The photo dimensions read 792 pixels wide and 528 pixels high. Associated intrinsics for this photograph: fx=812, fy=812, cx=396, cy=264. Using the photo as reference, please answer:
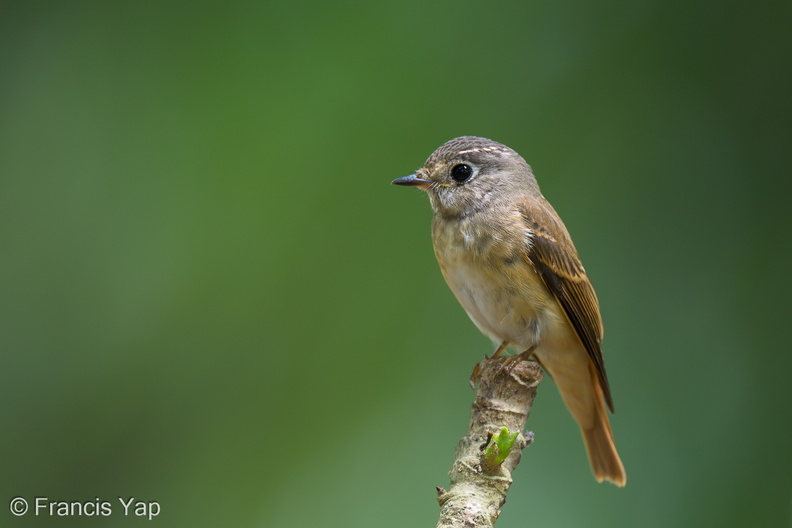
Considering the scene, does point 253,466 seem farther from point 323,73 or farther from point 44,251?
point 323,73

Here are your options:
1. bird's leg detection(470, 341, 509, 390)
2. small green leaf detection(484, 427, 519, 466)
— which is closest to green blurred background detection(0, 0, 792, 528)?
bird's leg detection(470, 341, 509, 390)

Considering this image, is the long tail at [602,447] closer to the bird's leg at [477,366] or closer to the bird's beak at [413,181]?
the bird's leg at [477,366]

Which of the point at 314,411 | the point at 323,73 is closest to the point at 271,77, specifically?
the point at 323,73

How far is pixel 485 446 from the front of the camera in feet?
7.25

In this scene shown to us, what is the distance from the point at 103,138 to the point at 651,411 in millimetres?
3178

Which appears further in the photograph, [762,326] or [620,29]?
[620,29]

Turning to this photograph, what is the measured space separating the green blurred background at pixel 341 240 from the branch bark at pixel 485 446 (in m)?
1.37

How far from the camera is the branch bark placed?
6.88 feet

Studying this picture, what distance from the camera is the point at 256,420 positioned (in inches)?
160

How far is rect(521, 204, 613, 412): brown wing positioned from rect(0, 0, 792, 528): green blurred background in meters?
0.71

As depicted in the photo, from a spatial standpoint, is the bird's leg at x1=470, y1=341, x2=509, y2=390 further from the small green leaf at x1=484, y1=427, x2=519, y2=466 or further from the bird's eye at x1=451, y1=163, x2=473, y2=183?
the small green leaf at x1=484, y1=427, x2=519, y2=466

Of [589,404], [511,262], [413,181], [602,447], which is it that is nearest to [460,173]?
[413,181]

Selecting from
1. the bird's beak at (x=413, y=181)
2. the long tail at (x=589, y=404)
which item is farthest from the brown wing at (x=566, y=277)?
the bird's beak at (x=413, y=181)

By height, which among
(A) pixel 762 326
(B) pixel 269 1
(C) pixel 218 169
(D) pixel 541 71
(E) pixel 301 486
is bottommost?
(E) pixel 301 486
